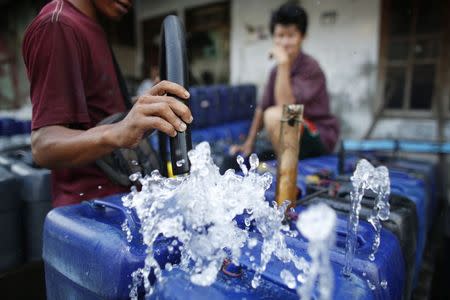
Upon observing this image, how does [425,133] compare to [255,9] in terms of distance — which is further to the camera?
[255,9]

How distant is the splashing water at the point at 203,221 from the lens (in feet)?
2.48

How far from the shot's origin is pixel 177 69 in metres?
1.04

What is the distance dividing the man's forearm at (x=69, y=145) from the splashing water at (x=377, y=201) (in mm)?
720

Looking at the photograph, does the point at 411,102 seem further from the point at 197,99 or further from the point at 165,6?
the point at 165,6

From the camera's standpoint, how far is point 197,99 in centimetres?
509

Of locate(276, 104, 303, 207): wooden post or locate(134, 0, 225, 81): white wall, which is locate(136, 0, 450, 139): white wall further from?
locate(276, 104, 303, 207): wooden post

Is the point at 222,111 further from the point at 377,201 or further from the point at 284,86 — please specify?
the point at 377,201

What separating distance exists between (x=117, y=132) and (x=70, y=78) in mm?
349

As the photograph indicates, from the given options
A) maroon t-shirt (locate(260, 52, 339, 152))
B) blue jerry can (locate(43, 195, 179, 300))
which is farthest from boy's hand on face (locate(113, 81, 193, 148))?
maroon t-shirt (locate(260, 52, 339, 152))

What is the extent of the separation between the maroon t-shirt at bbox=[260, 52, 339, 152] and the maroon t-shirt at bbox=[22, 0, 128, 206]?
1.65m

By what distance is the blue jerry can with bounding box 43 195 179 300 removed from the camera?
2.59 ft

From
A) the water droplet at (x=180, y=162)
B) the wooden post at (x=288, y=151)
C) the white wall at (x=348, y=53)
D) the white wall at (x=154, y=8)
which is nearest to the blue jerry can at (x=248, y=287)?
the water droplet at (x=180, y=162)

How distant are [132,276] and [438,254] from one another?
2.78 m

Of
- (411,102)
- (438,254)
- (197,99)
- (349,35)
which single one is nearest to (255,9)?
(349,35)
